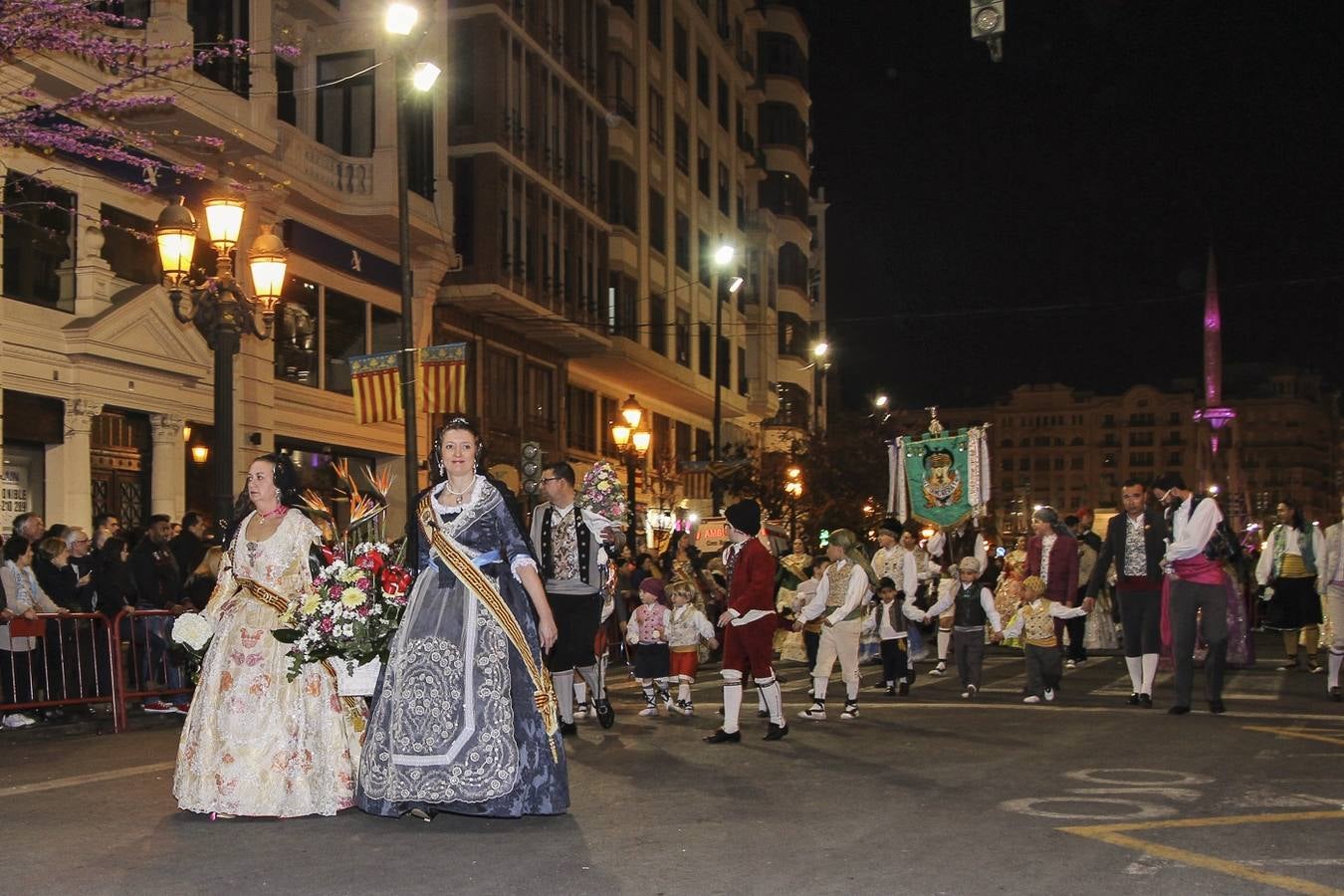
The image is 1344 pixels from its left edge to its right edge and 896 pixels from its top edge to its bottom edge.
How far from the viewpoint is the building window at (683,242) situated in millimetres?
47125

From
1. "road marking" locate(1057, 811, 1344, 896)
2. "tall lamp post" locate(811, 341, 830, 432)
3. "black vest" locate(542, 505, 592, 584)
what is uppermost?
"tall lamp post" locate(811, 341, 830, 432)

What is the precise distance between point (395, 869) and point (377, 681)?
155 centimetres

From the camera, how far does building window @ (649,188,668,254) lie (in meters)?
44.4

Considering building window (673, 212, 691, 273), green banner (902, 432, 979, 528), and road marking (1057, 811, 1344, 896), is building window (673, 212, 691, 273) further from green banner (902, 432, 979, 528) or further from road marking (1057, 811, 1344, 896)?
road marking (1057, 811, 1344, 896)

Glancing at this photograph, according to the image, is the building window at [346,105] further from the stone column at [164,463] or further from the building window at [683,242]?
the building window at [683,242]

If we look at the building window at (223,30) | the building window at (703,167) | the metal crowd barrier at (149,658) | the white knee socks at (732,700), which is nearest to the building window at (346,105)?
the building window at (223,30)

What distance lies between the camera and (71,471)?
19625mm

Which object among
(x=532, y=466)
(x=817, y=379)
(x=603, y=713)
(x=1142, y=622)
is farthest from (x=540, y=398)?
(x=817, y=379)

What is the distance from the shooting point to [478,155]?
106 ft

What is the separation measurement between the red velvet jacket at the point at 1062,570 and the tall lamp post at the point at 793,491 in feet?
85.5

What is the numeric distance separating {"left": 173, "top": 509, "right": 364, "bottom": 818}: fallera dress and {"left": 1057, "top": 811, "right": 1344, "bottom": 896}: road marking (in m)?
3.75

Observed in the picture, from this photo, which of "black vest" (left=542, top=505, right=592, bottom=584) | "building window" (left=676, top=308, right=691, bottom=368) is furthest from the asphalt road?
"building window" (left=676, top=308, right=691, bottom=368)

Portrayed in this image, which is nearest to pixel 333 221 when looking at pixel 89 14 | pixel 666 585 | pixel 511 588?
pixel 666 585

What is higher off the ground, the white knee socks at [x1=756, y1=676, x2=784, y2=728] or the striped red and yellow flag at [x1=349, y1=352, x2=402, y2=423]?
the striped red and yellow flag at [x1=349, y1=352, x2=402, y2=423]
